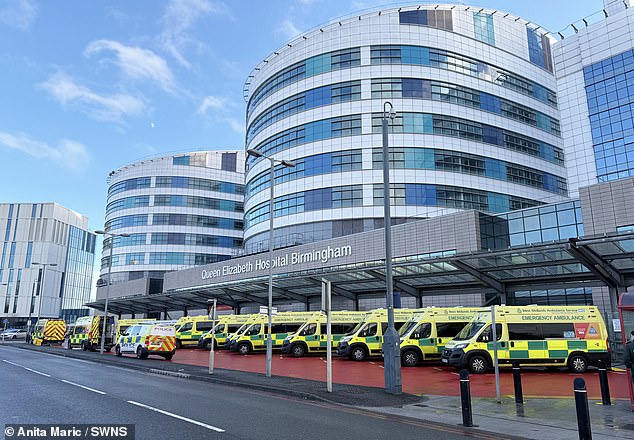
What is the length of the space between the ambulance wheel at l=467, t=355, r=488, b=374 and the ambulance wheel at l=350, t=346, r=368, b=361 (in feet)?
23.2

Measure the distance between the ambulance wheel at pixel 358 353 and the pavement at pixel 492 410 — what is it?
923cm

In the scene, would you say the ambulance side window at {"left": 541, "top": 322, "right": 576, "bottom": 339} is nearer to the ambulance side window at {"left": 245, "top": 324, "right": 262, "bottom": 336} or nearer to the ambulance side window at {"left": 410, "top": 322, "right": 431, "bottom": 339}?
the ambulance side window at {"left": 410, "top": 322, "right": 431, "bottom": 339}

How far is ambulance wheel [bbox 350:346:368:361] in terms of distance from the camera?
24016 mm

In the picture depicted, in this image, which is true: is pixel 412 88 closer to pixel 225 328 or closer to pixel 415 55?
pixel 415 55

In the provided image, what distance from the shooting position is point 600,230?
85.0 feet

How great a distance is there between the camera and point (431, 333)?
21500mm

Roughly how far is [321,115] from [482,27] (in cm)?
1763

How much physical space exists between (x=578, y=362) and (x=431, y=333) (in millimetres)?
5854

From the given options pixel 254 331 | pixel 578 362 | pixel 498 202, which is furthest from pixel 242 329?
pixel 498 202

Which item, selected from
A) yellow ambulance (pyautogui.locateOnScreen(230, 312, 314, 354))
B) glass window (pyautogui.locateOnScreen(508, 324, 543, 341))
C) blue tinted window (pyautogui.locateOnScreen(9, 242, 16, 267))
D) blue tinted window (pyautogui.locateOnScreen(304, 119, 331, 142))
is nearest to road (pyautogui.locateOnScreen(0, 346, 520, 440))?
glass window (pyautogui.locateOnScreen(508, 324, 543, 341))

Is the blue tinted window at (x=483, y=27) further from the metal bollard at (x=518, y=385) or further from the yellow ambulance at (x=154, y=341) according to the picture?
the metal bollard at (x=518, y=385)

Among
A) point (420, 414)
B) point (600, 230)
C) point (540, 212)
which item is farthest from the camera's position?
point (540, 212)

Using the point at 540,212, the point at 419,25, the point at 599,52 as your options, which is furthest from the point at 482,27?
the point at 540,212

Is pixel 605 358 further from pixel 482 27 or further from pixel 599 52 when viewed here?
pixel 599 52
